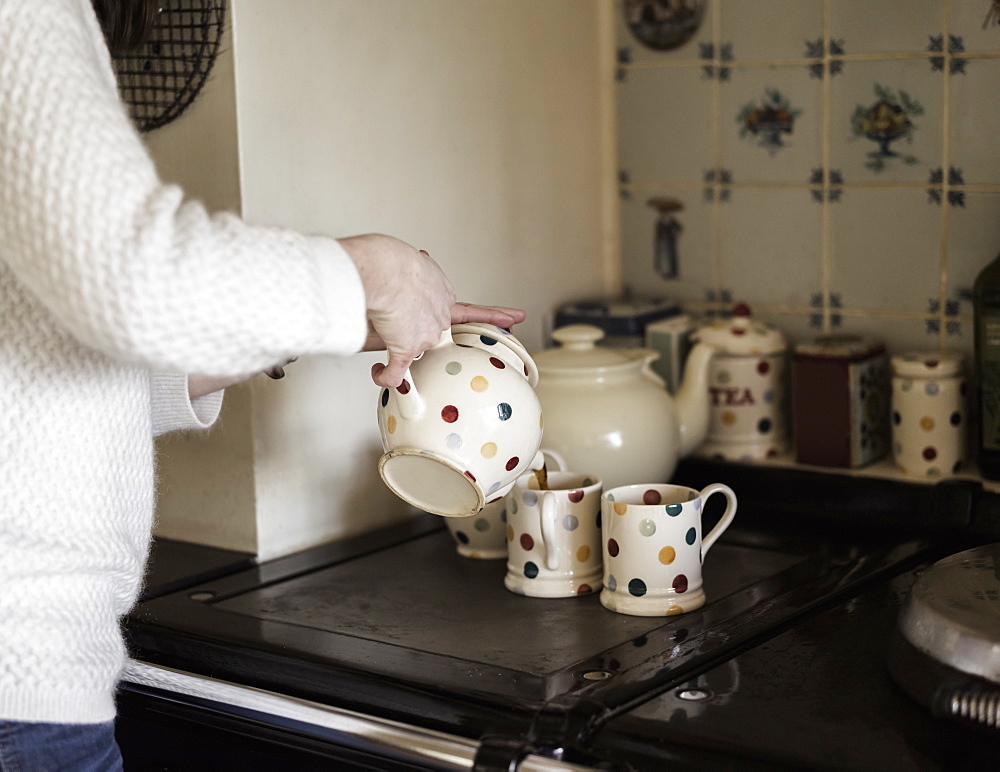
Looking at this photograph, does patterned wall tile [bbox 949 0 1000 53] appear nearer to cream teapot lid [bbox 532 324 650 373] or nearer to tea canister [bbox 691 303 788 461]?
tea canister [bbox 691 303 788 461]

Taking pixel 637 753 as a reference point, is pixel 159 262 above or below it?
above

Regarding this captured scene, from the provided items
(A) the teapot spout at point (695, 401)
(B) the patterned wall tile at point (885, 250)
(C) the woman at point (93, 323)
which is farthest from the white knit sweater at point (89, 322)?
(B) the patterned wall tile at point (885, 250)

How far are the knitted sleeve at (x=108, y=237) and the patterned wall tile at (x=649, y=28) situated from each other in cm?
93

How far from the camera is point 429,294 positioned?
0.84 meters

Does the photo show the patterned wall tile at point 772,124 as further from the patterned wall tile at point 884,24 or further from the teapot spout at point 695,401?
the teapot spout at point 695,401

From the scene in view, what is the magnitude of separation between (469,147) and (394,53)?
155 millimetres

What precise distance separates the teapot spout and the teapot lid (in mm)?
105

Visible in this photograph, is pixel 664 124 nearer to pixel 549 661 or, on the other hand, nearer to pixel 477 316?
pixel 477 316

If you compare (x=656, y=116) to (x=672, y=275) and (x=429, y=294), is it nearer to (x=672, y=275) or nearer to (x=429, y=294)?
(x=672, y=275)

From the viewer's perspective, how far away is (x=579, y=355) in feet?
4.19

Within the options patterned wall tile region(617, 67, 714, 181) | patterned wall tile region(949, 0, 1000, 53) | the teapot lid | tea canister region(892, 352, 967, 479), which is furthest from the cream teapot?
patterned wall tile region(949, 0, 1000, 53)

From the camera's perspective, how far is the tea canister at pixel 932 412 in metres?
1.30

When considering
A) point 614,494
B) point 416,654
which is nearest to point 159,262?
point 416,654

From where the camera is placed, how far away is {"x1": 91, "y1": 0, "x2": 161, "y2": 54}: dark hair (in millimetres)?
994
